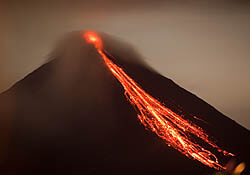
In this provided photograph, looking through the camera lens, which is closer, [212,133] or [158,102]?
[212,133]

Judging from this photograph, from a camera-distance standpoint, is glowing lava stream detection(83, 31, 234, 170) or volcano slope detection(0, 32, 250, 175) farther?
glowing lava stream detection(83, 31, 234, 170)

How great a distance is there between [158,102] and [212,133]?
2065mm

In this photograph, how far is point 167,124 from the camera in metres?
11.8

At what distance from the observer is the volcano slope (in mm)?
9234

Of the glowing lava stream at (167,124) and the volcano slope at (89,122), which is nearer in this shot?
the volcano slope at (89,122)

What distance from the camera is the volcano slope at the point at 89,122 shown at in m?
9.23

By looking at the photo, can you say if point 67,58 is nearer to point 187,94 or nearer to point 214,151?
point 187,94

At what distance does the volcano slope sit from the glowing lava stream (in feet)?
0.92

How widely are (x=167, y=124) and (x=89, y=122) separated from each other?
2332 millimetres

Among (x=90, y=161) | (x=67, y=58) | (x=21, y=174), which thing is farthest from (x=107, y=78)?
(x=21, y=174)

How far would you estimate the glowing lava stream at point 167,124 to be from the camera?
1033 cm

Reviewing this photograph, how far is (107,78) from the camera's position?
13.6m

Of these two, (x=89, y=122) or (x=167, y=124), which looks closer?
(x=89, y=122)

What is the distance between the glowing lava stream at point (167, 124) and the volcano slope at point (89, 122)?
0.92 feet
